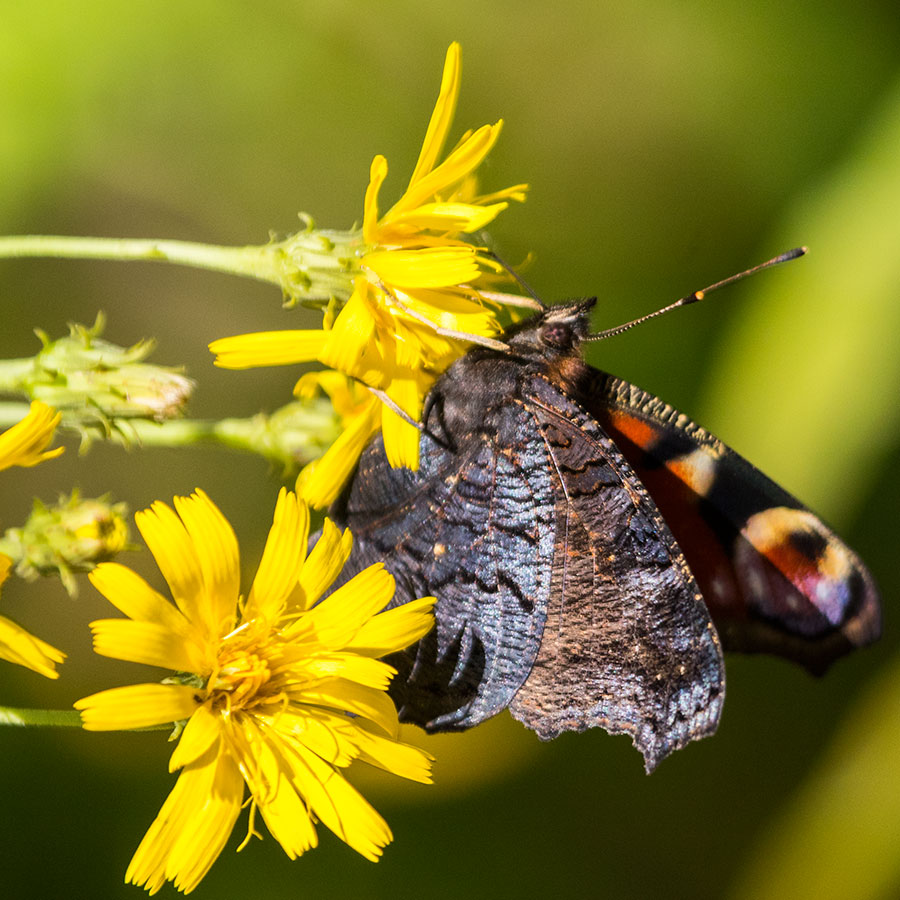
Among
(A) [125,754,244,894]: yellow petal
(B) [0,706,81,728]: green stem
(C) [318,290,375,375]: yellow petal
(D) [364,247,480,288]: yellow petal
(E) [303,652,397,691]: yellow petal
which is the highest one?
(D) [364,247,480,288]: yellow petal

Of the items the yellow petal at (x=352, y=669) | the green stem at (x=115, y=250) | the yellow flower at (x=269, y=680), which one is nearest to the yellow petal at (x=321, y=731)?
the yellow flower at (x=269, y=680)

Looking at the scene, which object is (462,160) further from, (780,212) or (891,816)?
(891,816)

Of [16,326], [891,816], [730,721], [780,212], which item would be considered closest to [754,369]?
[780,212]

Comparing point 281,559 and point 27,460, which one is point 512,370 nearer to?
point 281,559

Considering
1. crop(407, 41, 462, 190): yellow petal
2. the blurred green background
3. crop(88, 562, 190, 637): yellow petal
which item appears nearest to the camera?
crop(88, 562, 190, 637): yellow petal

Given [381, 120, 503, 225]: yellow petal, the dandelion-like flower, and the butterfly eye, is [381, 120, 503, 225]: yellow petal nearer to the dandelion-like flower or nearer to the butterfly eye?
the butterfly eye

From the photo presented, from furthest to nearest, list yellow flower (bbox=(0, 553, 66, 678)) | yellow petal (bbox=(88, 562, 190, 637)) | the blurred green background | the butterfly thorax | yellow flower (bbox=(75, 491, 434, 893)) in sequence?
the blurred green background
the butterfly thorax
yellow flower (bbox=(75, 491, 434, 893))
yellow petal (bbox=(88, 562, 190, 637))
yellow flower (bbox=(0, 553, 66, 678))

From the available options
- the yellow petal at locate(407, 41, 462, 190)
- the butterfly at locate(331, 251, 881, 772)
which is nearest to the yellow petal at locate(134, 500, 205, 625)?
the butterfly at locate(331, 251, 881, 772)
